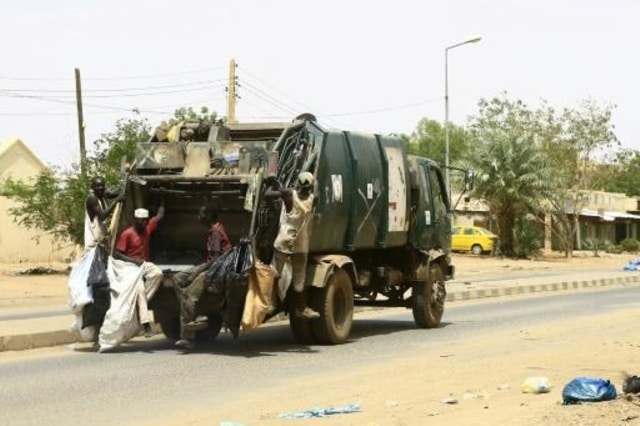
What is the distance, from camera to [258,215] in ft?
38.6

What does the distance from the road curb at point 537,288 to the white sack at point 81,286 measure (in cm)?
1197

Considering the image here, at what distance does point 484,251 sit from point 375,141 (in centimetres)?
3790

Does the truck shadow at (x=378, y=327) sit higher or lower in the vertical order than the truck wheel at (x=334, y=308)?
lower

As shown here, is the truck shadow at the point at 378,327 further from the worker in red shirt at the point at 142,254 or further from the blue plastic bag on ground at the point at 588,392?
the blue plastic bag on ground at the point at 588,392

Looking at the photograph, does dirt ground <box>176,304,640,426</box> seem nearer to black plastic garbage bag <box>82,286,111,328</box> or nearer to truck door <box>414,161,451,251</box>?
truck door <box>414,161,451,251</box>

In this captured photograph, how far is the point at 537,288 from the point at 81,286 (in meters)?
17.4

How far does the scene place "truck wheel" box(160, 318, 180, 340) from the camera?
1330 cm

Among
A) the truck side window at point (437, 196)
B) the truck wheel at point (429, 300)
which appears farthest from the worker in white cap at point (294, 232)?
the truck side window at point (437, 196)

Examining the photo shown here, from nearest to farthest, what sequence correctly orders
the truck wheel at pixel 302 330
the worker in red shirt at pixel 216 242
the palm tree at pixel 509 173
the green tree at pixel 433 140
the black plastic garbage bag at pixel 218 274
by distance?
the black plastic garbage bag at pixel 218 274
the worker in red shirt at pixel 216 242
the truck wheel at pixel 302 330
the palm tree at pixel 509 173
the green tree at pixel 433 140

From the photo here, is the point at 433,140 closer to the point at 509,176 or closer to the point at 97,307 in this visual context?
the point at 509,176

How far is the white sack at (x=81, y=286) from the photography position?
38.8ft

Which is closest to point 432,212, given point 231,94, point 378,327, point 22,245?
point 378,327

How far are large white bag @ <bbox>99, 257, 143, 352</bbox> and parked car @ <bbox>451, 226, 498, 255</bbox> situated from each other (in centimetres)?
4045

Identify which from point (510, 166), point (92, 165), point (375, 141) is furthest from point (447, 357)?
point (510, 166)
